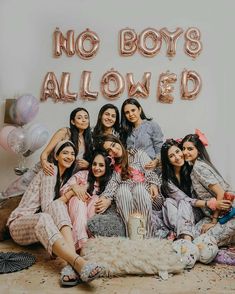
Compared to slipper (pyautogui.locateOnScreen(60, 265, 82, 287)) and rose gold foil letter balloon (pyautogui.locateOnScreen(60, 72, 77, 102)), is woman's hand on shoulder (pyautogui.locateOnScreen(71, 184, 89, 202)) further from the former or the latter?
rose gold foil letter balloon (pyautogui.locateOnScreen(60, 72, 77, 102))

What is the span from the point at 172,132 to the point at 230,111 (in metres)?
0.63

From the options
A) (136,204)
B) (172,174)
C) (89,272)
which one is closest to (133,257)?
(89,272)

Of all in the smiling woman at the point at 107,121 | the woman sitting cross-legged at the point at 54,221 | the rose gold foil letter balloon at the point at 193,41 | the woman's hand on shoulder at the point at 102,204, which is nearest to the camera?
the woman sitting cross-legged at the point at 54,221

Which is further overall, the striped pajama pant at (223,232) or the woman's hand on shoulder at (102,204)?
the woman's hand on shoulder at (102,204)

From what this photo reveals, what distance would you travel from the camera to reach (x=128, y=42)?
4.03 metres

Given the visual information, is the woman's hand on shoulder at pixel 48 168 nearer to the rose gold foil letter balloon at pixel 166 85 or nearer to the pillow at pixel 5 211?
the pillow at pixel 5 211

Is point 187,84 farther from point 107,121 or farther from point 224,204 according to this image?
point 224,204

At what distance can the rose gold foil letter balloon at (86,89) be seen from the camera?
4.05 metres

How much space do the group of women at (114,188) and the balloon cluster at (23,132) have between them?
0.33 meters

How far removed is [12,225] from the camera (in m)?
2.71

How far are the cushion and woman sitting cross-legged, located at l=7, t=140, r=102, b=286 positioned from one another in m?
0.22

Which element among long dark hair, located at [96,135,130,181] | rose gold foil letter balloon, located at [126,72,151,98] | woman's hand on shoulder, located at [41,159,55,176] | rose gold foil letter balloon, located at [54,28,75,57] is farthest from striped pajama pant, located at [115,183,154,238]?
rose gold foil letter balloon, located at [54,28,75,57]

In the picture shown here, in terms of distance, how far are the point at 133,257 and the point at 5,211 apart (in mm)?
1195

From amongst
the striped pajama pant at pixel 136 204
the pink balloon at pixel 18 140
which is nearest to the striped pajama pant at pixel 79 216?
the striped pajama pant at pixel 136 204
